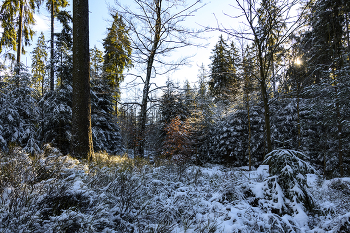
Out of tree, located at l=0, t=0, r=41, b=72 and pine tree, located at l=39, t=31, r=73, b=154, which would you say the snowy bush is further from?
tree, located at l=0, t=0, r=41, b=72

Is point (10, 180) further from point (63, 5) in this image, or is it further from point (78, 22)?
point (63, 5)

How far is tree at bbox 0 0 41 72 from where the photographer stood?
1095 centimetres

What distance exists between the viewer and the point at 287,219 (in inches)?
74.0

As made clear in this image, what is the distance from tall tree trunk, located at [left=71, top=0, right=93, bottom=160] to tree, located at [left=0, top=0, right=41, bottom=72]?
30.1 feet

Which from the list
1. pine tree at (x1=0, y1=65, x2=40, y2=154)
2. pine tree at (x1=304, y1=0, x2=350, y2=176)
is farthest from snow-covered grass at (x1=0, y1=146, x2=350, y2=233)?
pine tree at (x1=304, y1=0, x2=350, y2=176)

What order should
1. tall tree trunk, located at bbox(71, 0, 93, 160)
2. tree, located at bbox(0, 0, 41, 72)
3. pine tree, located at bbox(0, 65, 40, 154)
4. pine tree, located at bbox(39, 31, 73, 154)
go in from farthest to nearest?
tree, located at bbox(0, 0, 41, 72), pine tree, located at bbox(39, 31, 73, 154), pine tree, located at bbox(0, 65, 40, 154), tall tree trunk, located at bbox(71, 0, 93, 160)

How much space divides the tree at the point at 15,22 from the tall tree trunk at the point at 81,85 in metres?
9.17

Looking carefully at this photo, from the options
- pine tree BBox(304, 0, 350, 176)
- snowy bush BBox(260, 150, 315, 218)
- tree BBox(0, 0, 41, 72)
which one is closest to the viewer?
snowy bush BBox(260, 150, 315, 218)

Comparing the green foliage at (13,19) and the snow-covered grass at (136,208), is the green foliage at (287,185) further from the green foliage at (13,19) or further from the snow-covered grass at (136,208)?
the green foliage at (13,19)

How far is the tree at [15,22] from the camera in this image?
11.0 metres

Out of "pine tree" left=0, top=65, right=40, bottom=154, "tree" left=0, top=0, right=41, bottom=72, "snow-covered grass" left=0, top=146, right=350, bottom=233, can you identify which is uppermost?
"tree" left=0, top=0, right=41, bottom=72

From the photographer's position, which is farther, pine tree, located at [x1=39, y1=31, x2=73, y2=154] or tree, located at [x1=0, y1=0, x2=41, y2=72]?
tree, located at [x1=0, y1=0, x2=41, y2=72]

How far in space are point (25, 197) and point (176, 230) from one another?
4.90 feet

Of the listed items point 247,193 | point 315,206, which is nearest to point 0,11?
point 247,193
